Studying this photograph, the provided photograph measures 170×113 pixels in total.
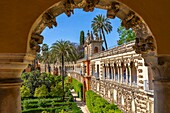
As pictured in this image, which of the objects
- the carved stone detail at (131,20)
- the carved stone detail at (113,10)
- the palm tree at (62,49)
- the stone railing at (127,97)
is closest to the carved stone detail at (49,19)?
the carved stone detail at (113,10)

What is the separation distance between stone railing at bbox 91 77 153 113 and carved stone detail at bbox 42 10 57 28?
37.9 feet

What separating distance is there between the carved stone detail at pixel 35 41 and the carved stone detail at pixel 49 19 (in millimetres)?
249

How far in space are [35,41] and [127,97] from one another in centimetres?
1680

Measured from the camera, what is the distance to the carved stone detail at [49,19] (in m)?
3.72

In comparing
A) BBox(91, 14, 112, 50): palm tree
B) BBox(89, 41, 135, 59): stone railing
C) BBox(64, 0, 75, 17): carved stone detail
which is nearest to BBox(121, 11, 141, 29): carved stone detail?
BBox(64, 0, 75, 17): carved stone detail

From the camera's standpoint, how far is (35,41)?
3740 mm

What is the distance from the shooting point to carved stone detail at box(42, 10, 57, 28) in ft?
12.2

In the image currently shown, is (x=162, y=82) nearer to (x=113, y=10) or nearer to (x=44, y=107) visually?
(x=113, y=10)

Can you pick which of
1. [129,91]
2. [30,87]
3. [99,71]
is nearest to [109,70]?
[99,71]

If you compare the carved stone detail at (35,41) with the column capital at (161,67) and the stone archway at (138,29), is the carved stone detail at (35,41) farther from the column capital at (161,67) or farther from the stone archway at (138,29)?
the column capital at (161,67)

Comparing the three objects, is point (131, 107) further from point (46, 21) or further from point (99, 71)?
point (46, 21)

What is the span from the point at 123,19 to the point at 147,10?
1.70ft

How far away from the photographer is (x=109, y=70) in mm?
27312

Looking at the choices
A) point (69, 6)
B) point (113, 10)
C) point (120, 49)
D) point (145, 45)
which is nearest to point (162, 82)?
point (145, 45)
